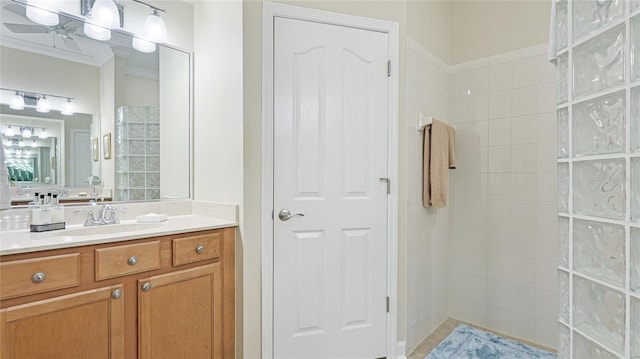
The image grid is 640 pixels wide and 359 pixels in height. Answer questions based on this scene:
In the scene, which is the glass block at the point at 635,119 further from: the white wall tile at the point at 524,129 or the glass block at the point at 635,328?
the white wall tile at the point at 524,129

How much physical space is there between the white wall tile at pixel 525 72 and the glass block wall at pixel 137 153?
250 cm

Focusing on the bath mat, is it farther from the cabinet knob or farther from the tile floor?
the cabinet knob

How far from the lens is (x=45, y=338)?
4.20ft

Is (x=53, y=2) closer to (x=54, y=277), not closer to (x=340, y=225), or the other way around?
(x=54, y=277)

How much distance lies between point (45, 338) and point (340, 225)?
1412 millimetres

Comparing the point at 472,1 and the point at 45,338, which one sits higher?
the point at 472,1

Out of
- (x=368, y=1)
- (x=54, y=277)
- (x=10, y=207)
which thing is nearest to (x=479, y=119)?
(x=368, y=1)

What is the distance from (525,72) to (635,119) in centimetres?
201

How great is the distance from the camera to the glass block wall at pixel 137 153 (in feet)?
6.72

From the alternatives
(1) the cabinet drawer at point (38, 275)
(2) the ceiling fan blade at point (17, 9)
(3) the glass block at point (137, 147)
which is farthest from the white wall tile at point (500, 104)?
(2) the ceiling fan blade at point (17, 9)

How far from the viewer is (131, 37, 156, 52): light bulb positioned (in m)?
2.10

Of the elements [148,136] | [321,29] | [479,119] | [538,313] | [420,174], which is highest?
[321,29]

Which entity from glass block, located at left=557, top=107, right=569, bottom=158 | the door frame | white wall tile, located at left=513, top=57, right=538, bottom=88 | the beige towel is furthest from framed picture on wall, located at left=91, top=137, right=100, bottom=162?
white wall tile, located at left=513, top=57, right=538, bottom=88

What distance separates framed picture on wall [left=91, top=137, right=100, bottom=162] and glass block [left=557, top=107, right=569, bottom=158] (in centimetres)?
219
